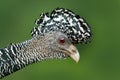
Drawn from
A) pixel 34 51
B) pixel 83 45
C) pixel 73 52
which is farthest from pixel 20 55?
pixel 83 45

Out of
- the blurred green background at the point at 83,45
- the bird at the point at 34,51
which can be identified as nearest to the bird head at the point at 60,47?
the bird at the point at 34,51

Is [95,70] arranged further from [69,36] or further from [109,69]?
[69,36]

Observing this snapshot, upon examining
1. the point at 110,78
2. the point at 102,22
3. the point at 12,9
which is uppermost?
the point at 12,9

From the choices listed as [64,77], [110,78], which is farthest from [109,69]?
[64,77]

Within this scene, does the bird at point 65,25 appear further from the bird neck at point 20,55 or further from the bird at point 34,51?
the bird neck at point 20,55

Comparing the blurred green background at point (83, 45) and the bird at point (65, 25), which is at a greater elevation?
the blurred green background at point (83, 45)

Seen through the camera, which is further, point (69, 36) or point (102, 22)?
point (102, 22)

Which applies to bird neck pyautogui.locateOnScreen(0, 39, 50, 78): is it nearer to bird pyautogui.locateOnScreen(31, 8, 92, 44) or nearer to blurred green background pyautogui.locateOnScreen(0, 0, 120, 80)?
bird pyautogui.locateOnScreen(31, 8, 92, 44)
